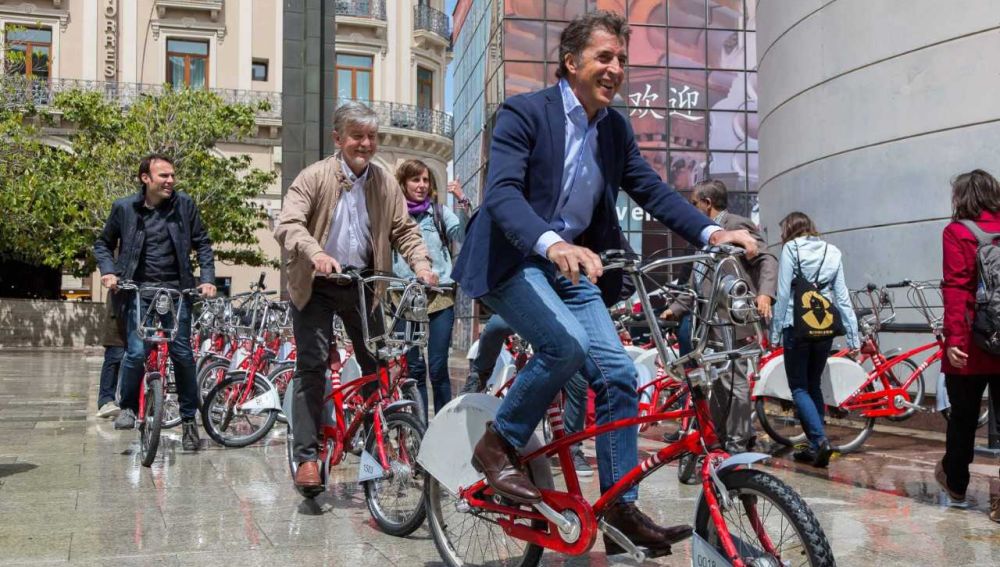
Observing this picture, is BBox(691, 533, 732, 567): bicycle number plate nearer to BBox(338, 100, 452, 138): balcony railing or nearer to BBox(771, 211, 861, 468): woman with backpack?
BBox(771, 211, 861, 468): woman with backpack

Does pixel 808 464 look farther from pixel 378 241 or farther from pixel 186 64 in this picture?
pixel 186 64

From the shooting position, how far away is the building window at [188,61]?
3919 centimetres

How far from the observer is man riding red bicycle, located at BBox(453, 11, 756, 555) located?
3.68m

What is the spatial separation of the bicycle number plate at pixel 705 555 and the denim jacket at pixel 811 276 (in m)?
4.52

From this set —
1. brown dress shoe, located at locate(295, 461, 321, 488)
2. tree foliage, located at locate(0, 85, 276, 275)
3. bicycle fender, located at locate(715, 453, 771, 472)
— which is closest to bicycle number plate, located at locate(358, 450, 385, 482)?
brown dress shoe, located at locate(295, 461, 321, 488)

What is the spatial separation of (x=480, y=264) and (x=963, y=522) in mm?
3042

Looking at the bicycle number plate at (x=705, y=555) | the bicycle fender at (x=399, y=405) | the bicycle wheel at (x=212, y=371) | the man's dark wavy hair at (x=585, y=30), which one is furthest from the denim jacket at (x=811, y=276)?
the bicycle wheel at (x=212, y=371)

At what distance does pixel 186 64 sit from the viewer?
39.3 m

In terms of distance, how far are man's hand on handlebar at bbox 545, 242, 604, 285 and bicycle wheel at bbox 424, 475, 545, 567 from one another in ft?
3.90

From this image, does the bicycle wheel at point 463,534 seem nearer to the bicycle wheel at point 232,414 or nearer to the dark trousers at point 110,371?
the bicycle wheel at point 232,414

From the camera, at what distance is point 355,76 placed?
40562 mm

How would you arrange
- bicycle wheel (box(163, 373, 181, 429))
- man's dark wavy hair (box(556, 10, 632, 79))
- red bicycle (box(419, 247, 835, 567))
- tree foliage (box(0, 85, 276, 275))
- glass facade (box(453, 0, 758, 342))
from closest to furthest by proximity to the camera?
1. red bicycle (box(419, 247, 835, 567))
2. man's dark wavy hair (box(556, 10, 632, 79))
3. bicycle wheel (box(163, 373, 181, 429))
4. tree foliage (box(0, 85, 276, 275))
5. glass facade (box(453, 0, 758, 342))

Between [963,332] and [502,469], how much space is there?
2.97 meters

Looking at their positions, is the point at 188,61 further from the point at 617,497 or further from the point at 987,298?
the point at 617,497
